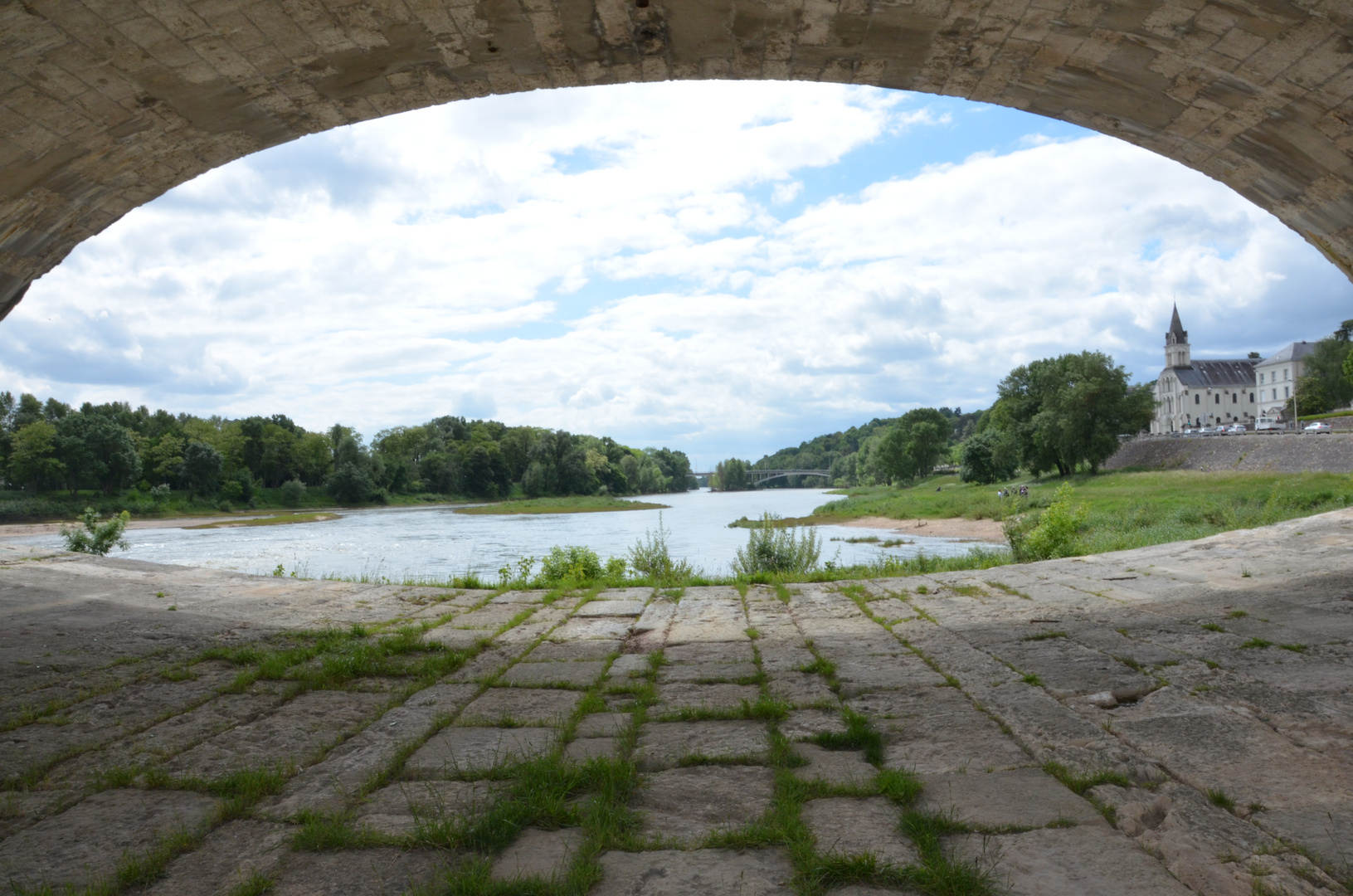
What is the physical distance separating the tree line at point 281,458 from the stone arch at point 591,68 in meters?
52.6

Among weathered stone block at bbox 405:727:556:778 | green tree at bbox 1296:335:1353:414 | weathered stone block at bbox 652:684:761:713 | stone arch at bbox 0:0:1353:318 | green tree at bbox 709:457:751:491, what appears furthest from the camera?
green tree at bbox 709:457:751:491

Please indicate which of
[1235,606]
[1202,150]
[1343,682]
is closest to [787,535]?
[1235,606]

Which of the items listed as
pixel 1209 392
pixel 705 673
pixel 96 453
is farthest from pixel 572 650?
pixel 1209 392

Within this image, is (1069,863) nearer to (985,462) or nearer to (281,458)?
(985,462)

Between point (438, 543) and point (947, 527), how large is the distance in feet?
69.3

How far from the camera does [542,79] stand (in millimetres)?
5727

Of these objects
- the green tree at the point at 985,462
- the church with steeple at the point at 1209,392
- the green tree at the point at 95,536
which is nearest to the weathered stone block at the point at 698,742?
Answer: the green tree at the point at 95,536

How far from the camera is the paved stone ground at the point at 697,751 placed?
7.17 ft

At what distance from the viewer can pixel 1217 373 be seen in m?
93.5

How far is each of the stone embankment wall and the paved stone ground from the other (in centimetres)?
2873

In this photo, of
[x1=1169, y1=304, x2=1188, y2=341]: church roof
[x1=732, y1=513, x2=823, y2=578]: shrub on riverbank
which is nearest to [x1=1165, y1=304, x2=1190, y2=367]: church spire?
[x1=1169, y1=304, x2=1188, y2=341]: church roof

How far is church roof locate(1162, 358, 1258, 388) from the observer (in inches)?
3629

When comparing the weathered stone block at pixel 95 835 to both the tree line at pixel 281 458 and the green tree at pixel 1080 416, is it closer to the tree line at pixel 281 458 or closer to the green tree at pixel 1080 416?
the green tree at pixel 1080 416

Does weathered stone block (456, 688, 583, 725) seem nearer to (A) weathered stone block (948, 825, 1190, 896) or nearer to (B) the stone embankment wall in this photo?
(A) weathered stone block (948, 825, 1190, 896)
